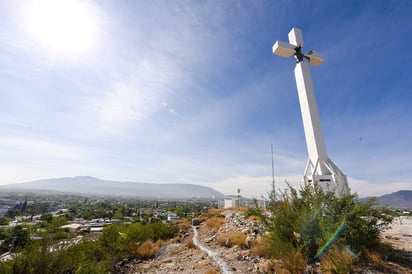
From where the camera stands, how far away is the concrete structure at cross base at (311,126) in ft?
37.2

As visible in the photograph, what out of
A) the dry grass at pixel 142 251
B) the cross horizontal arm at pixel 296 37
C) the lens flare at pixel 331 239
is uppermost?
the cross horizontal arm at pixel 296 37

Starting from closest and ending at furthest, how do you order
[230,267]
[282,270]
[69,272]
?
[282,270] < [69,272] < [230,267]

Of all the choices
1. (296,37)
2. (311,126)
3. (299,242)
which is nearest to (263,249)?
(299,242)

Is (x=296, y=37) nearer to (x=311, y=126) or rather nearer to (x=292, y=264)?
(x=311, y=126)

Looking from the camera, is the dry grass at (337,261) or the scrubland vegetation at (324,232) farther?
the scrubland vegetation at (324,232)

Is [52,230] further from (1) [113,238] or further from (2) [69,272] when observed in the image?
(1) [113,238]

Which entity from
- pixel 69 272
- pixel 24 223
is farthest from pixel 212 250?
pixel 24 223

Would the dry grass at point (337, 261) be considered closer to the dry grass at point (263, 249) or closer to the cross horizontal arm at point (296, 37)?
the dry grass at point (263, 249)

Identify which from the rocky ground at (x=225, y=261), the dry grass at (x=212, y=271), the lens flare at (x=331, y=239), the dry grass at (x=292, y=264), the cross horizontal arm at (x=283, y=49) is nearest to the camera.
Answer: the dry grass at (x=292, y=264)

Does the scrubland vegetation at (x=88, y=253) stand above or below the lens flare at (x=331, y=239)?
below

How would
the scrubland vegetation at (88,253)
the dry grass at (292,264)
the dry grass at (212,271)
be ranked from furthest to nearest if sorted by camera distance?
the dry grass at (212,271)
the dry grass at (292,264)
the scrubland vegetation at (88,253)

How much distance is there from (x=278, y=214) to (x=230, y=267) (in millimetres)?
2237

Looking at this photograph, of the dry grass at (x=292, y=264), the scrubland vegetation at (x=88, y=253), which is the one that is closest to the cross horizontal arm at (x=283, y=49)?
the dry grass at (x=292, y=264)

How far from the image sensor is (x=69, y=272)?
523 centimetres
